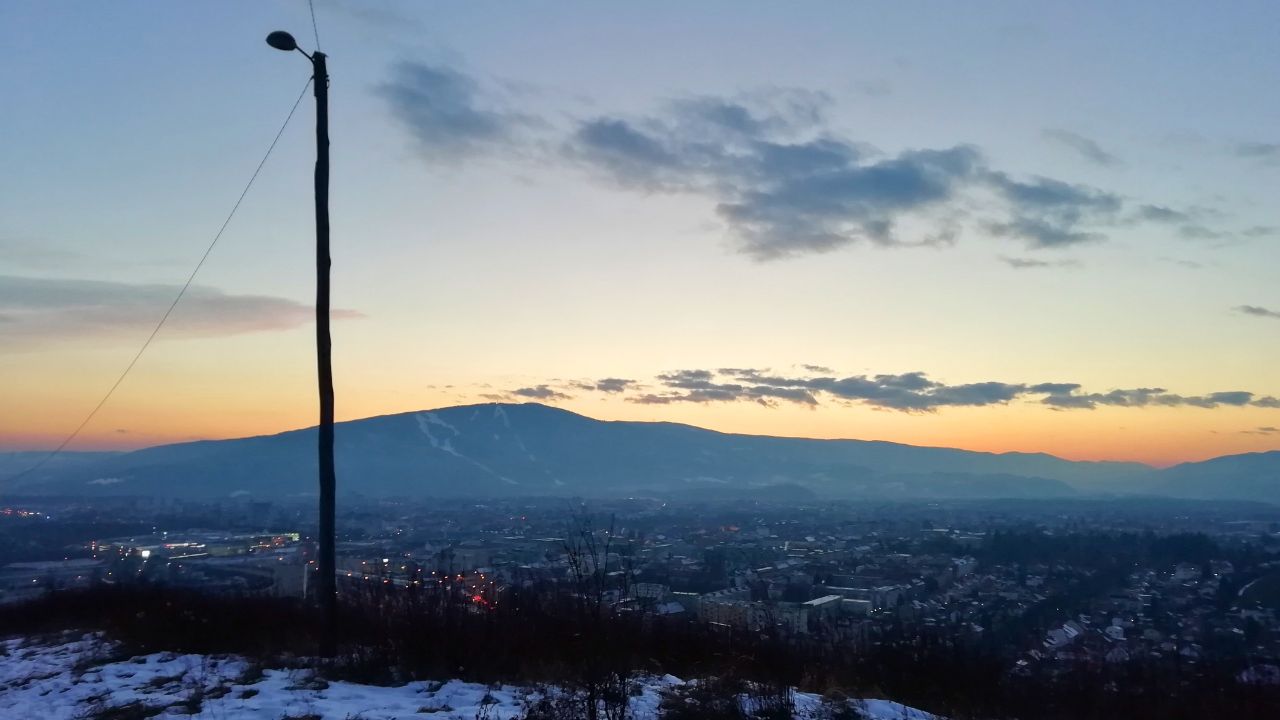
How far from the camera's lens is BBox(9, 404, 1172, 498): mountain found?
4405 inches

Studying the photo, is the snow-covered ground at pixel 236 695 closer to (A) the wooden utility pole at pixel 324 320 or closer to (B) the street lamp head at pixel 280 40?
(A) the wooden utility pole at pixel 324 320

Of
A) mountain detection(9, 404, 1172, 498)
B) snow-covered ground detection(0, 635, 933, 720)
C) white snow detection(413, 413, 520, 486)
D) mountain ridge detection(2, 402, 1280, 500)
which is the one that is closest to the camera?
snow-covered ground detection(0, 635, 933, 720)

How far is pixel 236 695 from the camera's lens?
7.00m

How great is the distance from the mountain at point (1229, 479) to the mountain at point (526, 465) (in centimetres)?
2537

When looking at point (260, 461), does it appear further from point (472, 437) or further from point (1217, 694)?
point (1217, 694)

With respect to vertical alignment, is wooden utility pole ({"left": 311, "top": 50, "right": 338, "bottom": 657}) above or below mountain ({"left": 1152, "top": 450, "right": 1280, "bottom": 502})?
above

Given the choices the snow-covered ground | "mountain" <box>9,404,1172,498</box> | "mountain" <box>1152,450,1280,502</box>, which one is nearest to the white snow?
"mountain" <box>9,404,1172,498</box>

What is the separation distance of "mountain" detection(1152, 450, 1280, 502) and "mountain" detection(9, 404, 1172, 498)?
2537 cm

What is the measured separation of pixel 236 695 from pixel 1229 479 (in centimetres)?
21086

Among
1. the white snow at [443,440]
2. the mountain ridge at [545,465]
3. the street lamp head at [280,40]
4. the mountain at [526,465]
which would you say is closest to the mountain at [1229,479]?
the mountain ridge at [545,465]

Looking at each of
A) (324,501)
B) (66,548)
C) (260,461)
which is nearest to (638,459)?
Answer: (260,461)

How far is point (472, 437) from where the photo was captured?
16988 cm

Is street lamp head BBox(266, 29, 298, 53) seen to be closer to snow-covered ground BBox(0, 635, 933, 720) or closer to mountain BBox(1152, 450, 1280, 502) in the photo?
snow-covered ground BBox(0, 635, 933, 720)

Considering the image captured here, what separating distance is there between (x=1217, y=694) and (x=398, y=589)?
33.1ft
